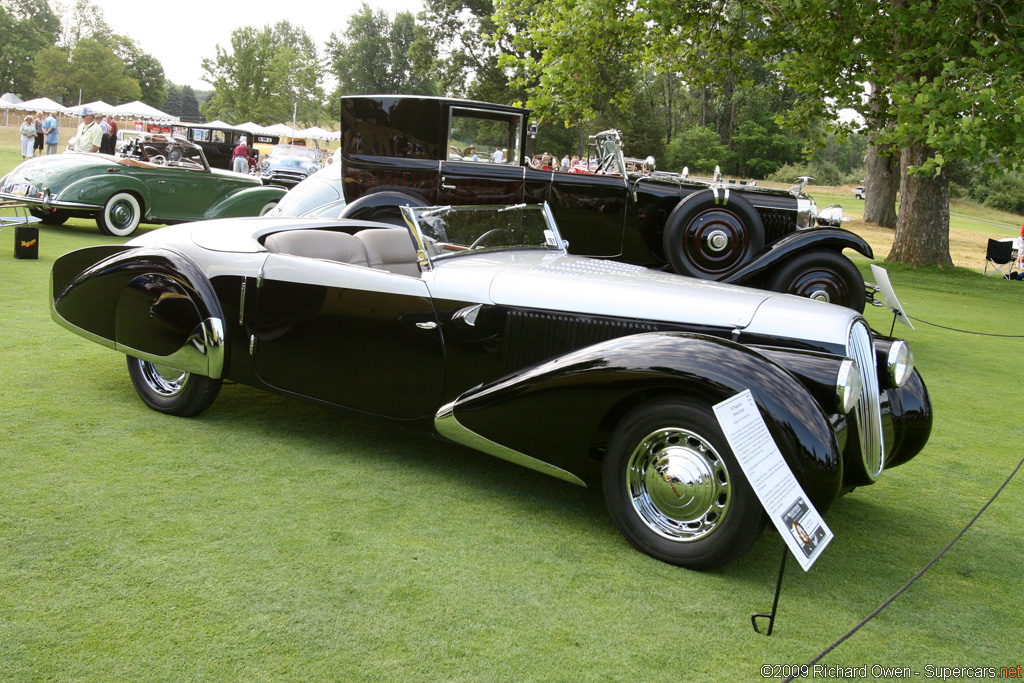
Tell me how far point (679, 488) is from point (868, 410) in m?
1.01

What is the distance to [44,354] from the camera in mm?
5625

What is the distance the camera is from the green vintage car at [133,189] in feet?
38.2

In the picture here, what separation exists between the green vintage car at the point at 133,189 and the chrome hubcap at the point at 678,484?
11.3 metres

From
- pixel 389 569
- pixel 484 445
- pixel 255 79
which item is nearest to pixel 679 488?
pixel 484 445

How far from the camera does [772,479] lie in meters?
2.72

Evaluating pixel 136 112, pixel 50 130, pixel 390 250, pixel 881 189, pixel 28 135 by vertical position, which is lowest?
pixel 390 250

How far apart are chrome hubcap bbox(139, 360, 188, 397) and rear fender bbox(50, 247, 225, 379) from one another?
18 cm

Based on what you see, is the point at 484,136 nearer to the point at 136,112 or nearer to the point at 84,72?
the point at 136,112

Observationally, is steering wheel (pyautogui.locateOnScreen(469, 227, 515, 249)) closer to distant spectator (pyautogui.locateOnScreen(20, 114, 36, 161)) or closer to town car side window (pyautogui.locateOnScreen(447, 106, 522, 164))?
town car side window (pyautogui.locateOnScreen(447, 106, 522, 164))

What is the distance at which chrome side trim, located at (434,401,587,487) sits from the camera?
134 inches

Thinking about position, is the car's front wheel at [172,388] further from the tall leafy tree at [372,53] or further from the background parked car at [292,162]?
the tall leafy tree at [372,53]

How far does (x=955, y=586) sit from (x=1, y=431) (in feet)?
15.2

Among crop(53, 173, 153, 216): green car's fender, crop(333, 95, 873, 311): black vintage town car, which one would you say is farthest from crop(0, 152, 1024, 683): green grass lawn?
crop(53, 173, 153, 216): green car's fender

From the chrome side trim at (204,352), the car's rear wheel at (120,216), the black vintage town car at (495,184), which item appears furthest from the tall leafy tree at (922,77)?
the car's rear wheel at (120,216)
